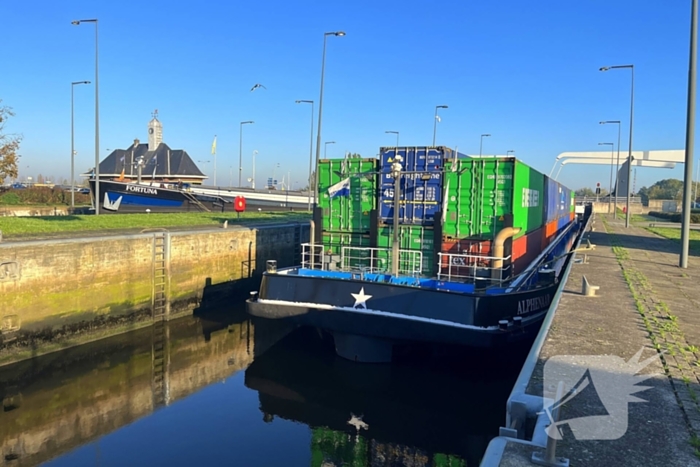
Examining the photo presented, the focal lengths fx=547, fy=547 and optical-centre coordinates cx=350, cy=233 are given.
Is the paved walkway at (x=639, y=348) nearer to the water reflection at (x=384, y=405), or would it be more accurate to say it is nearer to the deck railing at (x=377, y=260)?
the water reflection at (x=384, y=405)

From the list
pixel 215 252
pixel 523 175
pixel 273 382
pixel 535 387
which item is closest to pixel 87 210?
pixel 215 252

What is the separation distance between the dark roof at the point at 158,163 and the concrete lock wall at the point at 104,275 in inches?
1985

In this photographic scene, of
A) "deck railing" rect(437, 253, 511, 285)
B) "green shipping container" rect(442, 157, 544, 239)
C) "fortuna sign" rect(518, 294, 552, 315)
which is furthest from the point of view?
"green shipping container" rect(442, 157, 544, 239)

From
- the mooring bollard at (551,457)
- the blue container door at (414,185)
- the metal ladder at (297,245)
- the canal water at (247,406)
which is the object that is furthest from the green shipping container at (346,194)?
the metal ladder at (297,245)

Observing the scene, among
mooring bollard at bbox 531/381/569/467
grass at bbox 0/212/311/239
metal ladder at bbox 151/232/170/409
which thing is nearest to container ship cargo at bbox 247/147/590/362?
metal ladder at bbox 151/232/170/409

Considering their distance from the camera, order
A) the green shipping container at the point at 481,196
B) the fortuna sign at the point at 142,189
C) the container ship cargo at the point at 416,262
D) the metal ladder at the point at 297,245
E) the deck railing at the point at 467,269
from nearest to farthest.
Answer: the container ship cargo at the point at 416,262
the deck railing at the point at 467,269
the green shipping container at the point at 481,196
the metal ladder at the point at 297,245
the fortuna sign at the point at 142,189

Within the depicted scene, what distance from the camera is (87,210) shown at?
34.7 m

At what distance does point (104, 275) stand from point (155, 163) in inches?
2242

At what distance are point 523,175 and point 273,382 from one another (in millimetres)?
7466

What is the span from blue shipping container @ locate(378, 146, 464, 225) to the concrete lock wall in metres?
7.44

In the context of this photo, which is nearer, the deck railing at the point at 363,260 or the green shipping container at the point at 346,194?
the deck railing at the point at 363,260

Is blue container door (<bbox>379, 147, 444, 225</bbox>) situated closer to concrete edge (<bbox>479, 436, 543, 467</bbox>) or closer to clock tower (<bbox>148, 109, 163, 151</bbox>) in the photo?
concrete edge (<bbox>479, 436, 543, 467</bbox>)

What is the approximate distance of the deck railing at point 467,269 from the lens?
451 inches

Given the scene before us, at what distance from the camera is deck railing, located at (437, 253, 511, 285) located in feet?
37.6
